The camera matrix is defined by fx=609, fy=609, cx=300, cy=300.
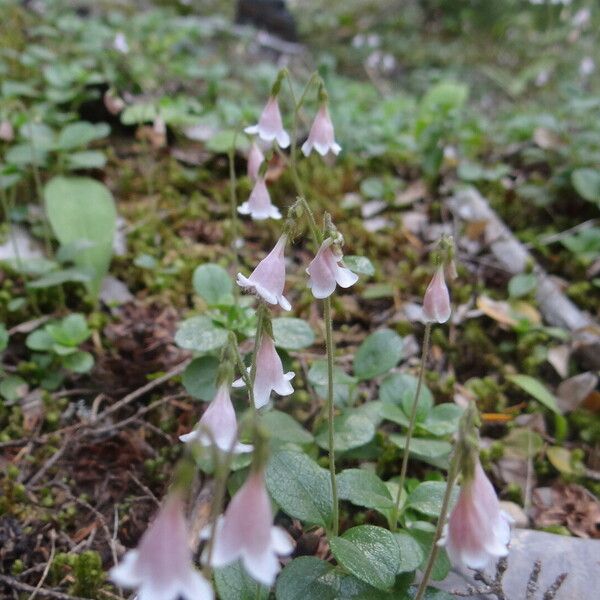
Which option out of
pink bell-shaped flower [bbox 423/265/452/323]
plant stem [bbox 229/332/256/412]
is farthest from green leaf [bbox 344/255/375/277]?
plant stem [bbox 229/332/256/412]

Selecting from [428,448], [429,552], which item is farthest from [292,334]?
[429,552]

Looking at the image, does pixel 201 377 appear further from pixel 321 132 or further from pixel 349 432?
pixel 321 132

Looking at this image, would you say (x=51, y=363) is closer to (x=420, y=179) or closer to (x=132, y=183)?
(x=132, y=183)

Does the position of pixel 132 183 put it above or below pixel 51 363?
above

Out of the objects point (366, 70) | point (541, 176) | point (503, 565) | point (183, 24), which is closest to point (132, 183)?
point (541, 176)

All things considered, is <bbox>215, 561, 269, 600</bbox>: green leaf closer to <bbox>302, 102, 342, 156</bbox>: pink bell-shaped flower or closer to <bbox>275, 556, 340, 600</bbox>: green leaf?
<bbox>275, 556, 340, 600</bbox>: green leaf

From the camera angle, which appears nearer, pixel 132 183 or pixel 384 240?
pixel 384 240
